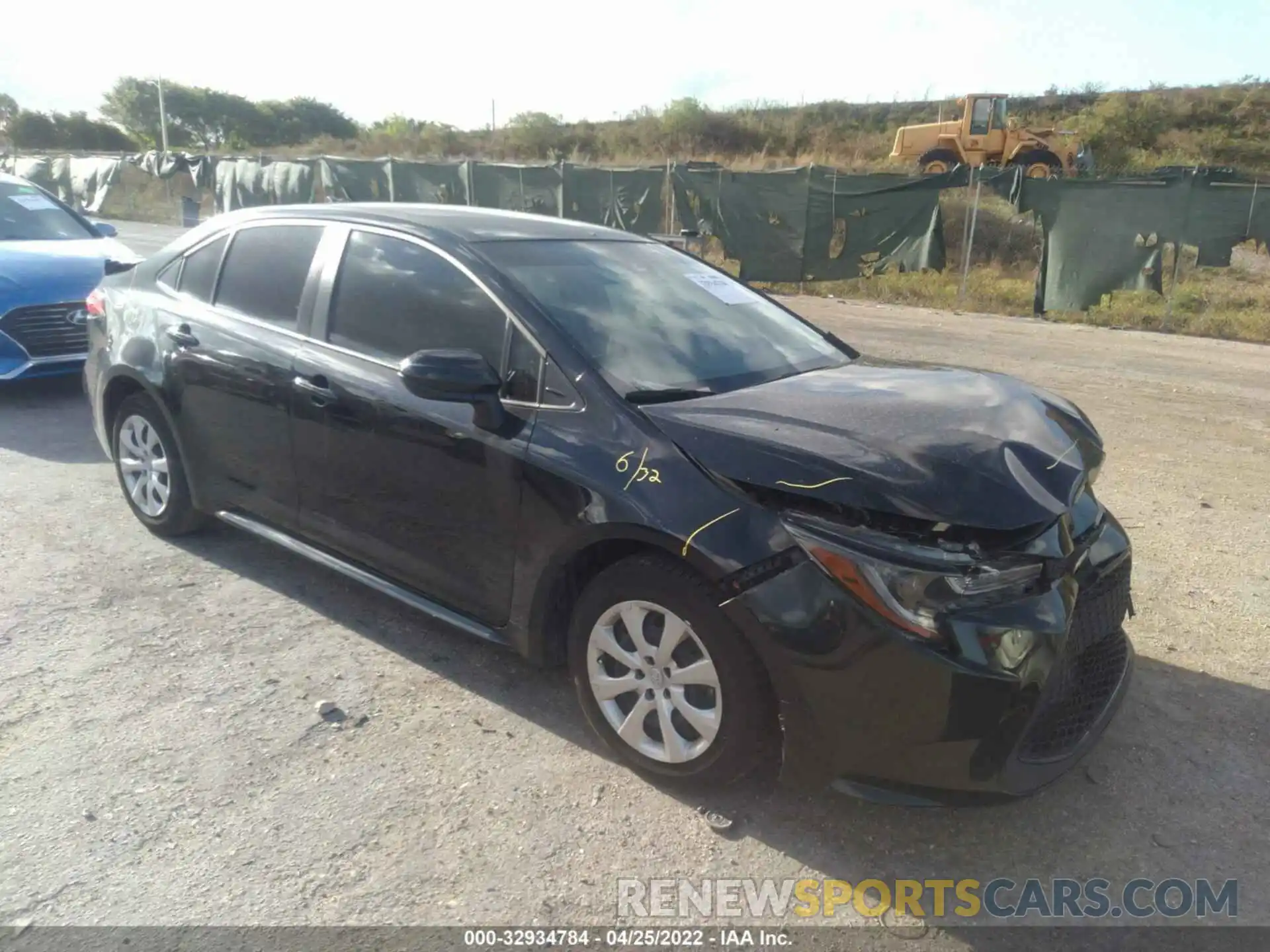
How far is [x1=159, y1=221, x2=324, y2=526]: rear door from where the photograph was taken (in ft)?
13.0

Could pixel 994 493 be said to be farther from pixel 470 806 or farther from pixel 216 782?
pixel 216 782

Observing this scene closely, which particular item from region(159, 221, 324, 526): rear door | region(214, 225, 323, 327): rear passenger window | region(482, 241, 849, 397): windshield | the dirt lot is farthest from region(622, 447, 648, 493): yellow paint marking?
region(214, 225, 323, 327): rear passenger window

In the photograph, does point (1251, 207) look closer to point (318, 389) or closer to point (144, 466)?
point (318, 389)

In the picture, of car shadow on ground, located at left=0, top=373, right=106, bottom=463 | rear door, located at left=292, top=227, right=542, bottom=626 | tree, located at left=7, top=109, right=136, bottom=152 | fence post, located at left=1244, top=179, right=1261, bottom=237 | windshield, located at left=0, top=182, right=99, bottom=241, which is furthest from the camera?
tree, located at left=7, top=109, right=136, bottom=152

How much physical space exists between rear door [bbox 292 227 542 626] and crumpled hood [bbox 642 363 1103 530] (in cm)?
60

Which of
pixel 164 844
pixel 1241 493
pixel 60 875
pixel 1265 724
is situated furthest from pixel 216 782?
pixel 1241 493

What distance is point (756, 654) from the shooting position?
2.61 metres

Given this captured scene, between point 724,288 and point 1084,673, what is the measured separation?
211cm

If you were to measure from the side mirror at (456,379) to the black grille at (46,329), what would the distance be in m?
5.17

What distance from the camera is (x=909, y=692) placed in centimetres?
245

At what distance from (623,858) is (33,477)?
480 cm

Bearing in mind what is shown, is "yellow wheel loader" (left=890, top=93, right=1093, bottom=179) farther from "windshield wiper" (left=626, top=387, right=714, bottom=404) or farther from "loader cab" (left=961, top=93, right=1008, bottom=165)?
"windshield wiper" (left=626, top=387, right=714, bottom=404)

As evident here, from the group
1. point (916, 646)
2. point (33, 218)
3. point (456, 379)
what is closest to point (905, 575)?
point (916, 646)

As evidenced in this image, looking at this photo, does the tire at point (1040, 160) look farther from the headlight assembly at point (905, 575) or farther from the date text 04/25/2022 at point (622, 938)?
the date text 04/25/2022 at point (622, 938)
